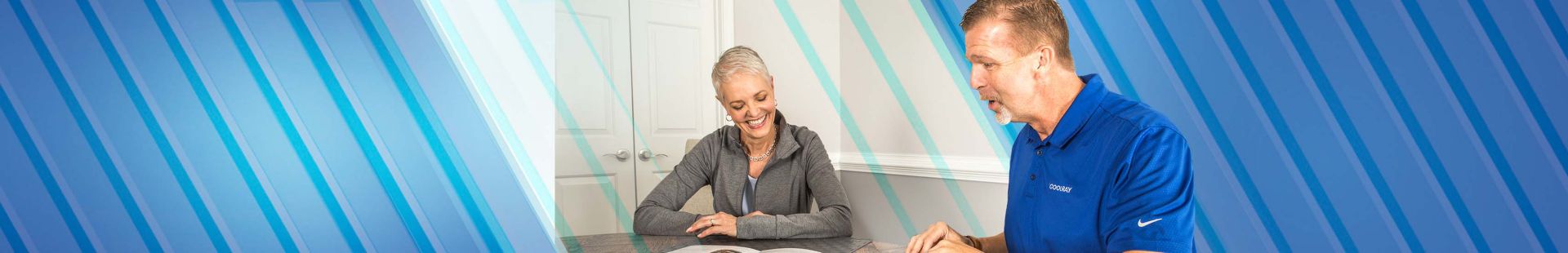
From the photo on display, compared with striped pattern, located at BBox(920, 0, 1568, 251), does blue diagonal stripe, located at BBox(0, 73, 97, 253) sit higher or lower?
higher

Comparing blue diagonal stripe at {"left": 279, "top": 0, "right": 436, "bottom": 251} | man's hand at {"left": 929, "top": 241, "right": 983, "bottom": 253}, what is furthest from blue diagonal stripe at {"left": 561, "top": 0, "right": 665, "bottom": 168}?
man's hand at {"left": 929, "top": 241, "right": 983, "bottom": 253}

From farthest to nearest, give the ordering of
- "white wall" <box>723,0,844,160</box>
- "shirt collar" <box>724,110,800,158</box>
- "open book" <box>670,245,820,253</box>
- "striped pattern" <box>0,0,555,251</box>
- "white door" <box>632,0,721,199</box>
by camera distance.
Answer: "white door" <box>632,0,721,199</box>, "white wall" <box>723,0,844,160</box>, "shirt collar" <box>724,110,800,158</box>, "striped pattern" <box>0,0,555,251</box>, "open book" <box>670,245,820,253</box>

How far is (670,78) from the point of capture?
13.6ft

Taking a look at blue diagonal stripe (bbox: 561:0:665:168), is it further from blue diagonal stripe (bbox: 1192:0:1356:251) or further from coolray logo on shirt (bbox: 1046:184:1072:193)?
coolray logo on shirt (bbox: 1046:184:1072:193)

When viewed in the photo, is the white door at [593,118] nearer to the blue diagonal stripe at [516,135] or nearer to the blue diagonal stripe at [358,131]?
the blue diagonal stripe at [516,135]

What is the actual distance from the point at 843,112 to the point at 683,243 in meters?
1.94

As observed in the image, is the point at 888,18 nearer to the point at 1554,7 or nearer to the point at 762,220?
the point at 762,220

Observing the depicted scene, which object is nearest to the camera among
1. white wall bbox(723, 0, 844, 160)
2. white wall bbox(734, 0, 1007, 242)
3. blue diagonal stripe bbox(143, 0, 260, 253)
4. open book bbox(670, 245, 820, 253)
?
open book bbox(670, 245, 820, 253)

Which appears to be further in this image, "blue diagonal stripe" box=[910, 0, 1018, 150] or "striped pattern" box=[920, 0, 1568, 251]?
"blue diagonal stripe" box=[910, 0, 1018, 150]

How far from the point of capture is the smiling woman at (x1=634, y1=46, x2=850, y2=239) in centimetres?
248

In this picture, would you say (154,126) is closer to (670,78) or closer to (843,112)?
(670,78)

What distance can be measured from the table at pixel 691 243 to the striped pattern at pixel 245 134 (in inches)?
35.2

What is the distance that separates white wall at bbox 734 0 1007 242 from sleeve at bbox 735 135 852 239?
80cm

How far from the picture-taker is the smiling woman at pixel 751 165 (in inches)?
97.7
